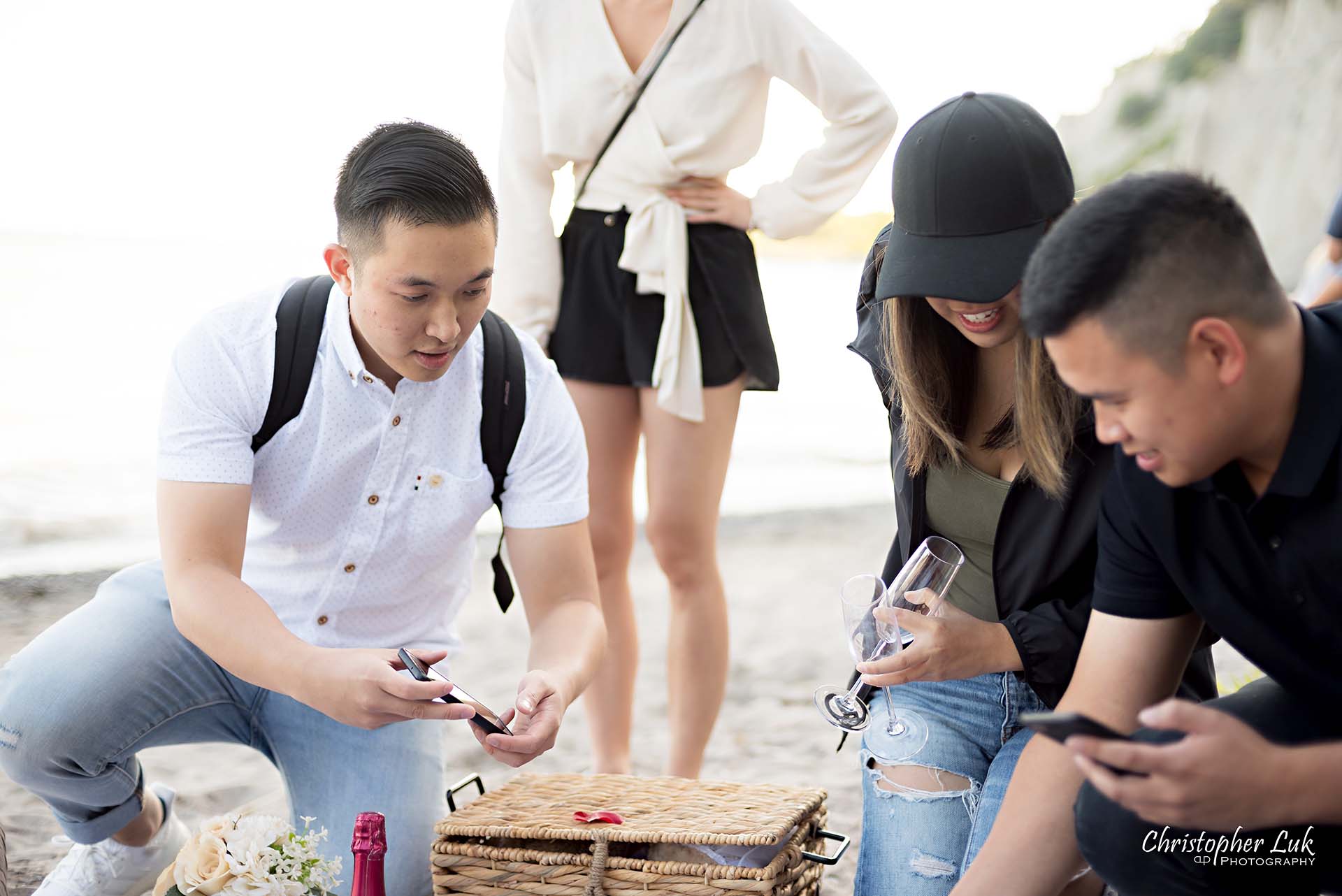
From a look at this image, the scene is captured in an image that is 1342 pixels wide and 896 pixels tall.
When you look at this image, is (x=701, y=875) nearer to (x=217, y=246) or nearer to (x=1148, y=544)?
(x=1148, y=544)

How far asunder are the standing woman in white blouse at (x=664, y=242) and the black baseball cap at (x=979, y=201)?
1184mm

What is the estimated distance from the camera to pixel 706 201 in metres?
3.19

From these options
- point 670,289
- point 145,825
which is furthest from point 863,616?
point 145,825

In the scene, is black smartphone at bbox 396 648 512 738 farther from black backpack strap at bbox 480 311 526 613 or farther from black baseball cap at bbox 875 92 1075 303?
black baseball cap at bbox 875 92 1075 303

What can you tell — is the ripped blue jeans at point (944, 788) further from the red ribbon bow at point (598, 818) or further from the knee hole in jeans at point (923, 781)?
the red ribbon bow at point (598, 818)

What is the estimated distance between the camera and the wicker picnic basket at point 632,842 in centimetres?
208

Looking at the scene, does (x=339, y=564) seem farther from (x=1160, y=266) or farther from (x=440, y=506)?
(x=1160, y=266)

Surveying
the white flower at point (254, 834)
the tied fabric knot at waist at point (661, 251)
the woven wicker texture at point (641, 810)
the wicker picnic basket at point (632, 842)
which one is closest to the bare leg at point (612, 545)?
the tied fabric knot at waist at point (661, 251)

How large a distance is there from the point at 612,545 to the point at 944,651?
1419 mm

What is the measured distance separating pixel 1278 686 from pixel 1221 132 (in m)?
22.3

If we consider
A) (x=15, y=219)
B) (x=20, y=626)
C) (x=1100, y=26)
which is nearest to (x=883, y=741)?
(x=20, y=626)

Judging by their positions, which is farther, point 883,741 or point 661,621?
point 661,621

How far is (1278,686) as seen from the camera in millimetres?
1872

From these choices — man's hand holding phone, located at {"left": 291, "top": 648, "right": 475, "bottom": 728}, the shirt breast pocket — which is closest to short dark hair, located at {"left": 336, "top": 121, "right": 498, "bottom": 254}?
the shirt breast pocket
